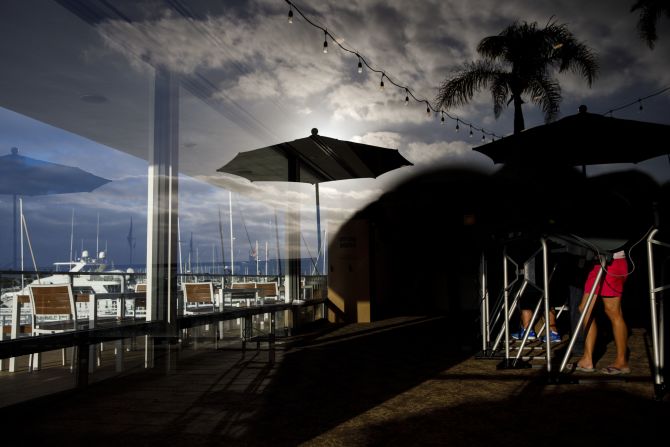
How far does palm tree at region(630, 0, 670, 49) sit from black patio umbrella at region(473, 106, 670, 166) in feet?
11.3

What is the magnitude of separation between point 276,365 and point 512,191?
664 centimetres

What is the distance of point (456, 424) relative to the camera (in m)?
2.15

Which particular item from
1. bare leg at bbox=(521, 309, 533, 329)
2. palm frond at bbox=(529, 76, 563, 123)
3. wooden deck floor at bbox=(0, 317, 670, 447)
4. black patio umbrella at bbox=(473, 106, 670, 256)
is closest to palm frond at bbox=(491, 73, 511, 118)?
→ palm frond at bbox=(529, 76, 563, 123)

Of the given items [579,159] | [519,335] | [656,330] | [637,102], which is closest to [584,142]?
[579,159]

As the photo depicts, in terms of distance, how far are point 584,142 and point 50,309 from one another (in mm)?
5224

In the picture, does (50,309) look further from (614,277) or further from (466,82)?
(466,82)

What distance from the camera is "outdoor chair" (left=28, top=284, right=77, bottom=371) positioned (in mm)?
3453

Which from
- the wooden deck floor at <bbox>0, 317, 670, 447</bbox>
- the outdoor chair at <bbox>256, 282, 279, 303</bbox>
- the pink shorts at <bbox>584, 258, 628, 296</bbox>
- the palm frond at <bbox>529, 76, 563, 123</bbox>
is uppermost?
the palm frond at <bbox>529, 76, 563, 123</bbox>

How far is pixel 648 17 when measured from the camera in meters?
8.16

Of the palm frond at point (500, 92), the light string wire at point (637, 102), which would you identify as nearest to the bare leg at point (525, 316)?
the light string wire at point (637, 102)

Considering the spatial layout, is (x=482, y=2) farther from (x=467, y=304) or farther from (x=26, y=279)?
(x=26, y=279)

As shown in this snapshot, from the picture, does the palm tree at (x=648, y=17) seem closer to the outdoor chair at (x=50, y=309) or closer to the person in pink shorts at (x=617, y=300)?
the person in pink shorts at (x=617, y=300)

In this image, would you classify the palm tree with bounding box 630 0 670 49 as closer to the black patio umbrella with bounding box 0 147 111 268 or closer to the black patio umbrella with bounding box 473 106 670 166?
the black patio umbrella with bounding box 473 106 670 166

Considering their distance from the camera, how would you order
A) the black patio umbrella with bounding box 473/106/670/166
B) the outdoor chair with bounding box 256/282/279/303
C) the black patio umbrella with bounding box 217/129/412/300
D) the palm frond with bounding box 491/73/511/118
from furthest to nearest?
the palm frond with bounding box 491/73/511/118 < the outdoor chair with bounding box 256/282/279/303 < the black patio umbrella with bounding box 217/129/412/300 < the black patio umbrella with bounding box 473/106/670/166
